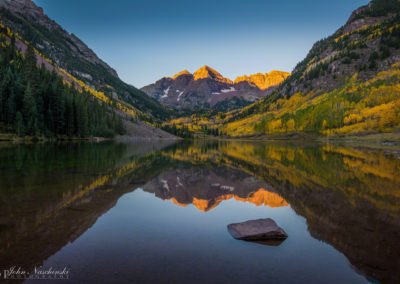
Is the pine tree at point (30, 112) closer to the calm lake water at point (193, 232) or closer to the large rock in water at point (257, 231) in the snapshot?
the calm lake water at point (193, 232)

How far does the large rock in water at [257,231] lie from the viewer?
8.76 m

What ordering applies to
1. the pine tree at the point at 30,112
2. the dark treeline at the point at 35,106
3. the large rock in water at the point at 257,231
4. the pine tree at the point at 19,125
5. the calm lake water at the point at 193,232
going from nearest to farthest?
the calm lake water at the point at 193,232 → the large rock in water at the point at 257,231 → the pine tree at the point at 19,125 → the dark treeline at the point at 35,106 → the pine tree at the point at 30,112

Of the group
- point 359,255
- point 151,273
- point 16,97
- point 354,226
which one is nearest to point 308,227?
point 354,226

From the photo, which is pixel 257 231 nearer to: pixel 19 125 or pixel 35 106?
pixel 19 125

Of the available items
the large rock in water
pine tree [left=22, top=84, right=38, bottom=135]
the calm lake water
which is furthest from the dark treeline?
the large rock in water

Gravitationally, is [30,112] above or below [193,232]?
above

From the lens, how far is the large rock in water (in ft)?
28.7

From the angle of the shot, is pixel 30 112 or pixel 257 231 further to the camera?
pixel 30 112

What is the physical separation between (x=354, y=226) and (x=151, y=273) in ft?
30.4

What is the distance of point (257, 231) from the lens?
901 centimetres

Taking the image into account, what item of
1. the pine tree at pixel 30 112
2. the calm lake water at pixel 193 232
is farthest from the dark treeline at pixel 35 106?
the calm lake water at pixel 193 232

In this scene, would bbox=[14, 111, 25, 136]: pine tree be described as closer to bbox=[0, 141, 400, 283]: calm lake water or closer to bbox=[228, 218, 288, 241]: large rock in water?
bbox=[0, 141, 400, 283]: calm lake water

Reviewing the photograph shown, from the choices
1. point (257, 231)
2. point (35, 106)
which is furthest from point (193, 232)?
point (35, 106)

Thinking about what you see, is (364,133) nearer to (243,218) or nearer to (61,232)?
(243,218)
